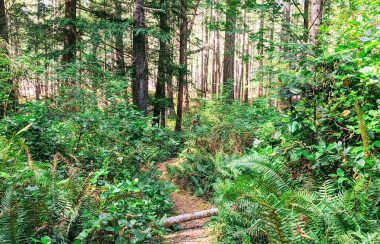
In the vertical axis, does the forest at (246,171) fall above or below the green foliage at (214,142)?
above

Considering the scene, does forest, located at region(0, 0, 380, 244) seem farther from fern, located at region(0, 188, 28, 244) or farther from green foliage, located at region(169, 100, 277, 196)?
green foliage, located at region(169, 100, 277, 196)

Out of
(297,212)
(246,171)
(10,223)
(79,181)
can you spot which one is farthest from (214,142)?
(10,223)

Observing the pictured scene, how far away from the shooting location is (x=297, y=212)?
3.06 m

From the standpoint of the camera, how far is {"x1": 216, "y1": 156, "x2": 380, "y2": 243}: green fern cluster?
2486 mm

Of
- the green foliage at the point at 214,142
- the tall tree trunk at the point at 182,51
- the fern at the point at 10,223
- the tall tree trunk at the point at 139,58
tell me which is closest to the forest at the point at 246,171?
the fern at the point at 10,223

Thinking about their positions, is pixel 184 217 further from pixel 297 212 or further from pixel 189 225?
pixel 297 212

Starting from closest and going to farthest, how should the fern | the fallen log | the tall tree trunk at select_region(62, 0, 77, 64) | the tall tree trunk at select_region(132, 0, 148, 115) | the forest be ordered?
the fern
the forest
the fallen log
the tall tree trunk at select_region(132, 0, 148, 115)
the tall tree trunk at select_region(62, 0, 77, 64)

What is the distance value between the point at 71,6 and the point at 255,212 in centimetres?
1014

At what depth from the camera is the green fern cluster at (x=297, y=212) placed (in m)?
2.49

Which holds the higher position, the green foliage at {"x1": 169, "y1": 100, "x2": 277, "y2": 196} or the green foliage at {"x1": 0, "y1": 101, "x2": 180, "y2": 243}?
the green foliage at {"x1": 0, "y1": 101, "x2": 180, "y2": 243}

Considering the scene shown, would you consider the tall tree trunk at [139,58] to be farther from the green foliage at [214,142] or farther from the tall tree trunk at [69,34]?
the tall tree trunk at [69,34]

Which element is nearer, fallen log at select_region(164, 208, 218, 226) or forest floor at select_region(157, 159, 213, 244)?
forest floor at select_region(157, 159, 213, 244)

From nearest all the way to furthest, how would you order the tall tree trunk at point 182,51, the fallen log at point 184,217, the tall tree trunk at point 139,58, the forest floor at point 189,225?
the forest floor at point 189,225 < the fallen log at point 184,217 < the tall tree trunk at point 139,58 < the tall tree trunk at point 182,51

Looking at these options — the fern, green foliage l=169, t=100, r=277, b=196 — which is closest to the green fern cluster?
the fern
